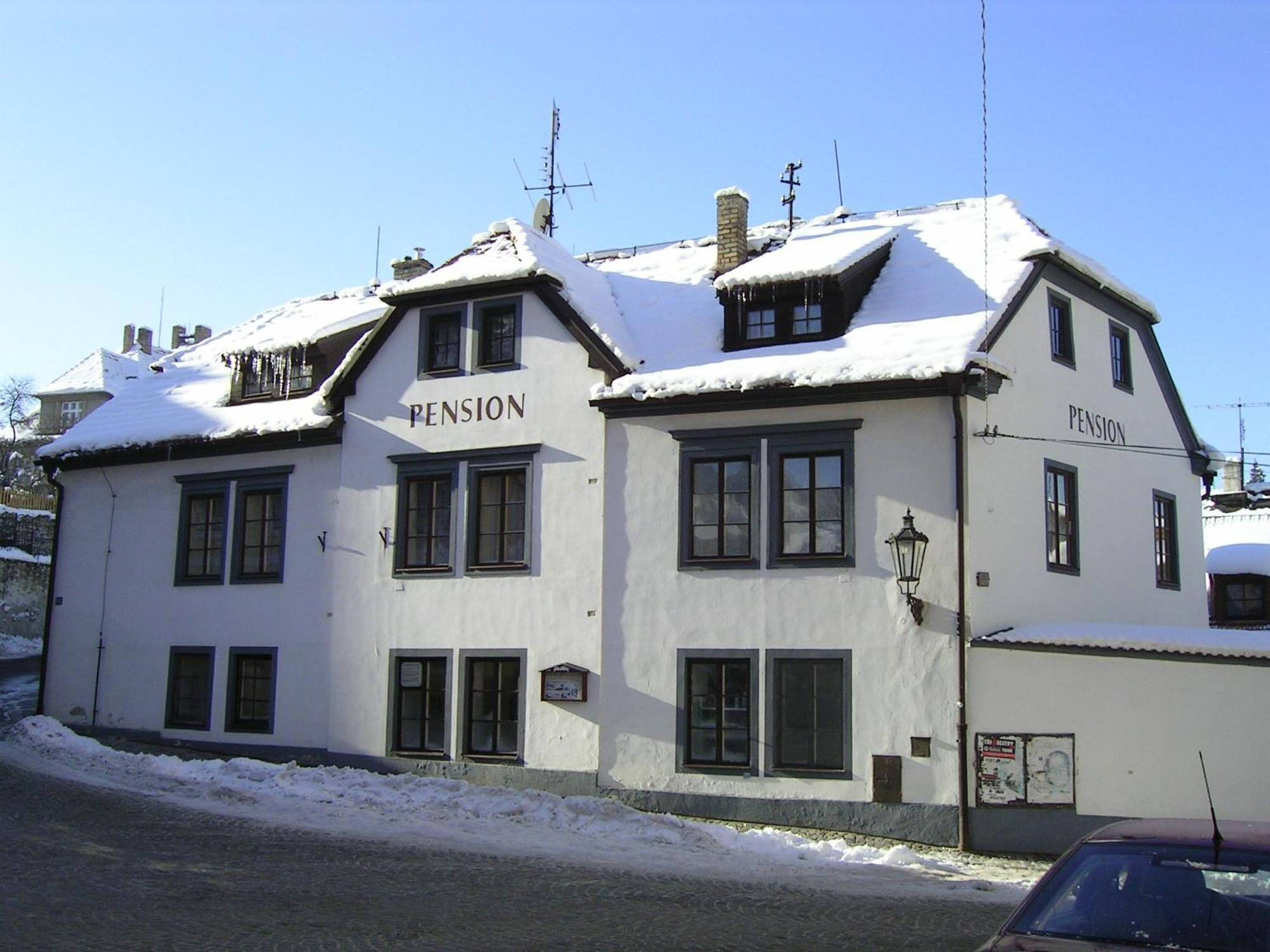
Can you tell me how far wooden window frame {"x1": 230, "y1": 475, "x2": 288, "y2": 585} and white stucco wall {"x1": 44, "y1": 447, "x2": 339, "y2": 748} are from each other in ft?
0.34

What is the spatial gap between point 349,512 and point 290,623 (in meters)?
2.17

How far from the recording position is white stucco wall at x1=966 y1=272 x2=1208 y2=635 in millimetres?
17500

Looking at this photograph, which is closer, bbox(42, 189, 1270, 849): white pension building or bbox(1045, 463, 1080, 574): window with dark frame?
bbox(42, 189, 1270, 849): white pension building

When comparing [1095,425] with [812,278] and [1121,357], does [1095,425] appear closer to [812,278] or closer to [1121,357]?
[1121,357]

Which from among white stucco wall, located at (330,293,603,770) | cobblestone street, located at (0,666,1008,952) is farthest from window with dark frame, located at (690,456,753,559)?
cobblestone street, located at (0,666,1008,952)

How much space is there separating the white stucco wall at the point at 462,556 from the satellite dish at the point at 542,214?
574cm

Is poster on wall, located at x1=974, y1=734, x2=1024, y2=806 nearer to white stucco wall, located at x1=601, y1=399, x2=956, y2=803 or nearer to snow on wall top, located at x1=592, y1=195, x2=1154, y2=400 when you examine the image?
white stucco wall, located at x1=601, y1=399, x2=956, y2=803

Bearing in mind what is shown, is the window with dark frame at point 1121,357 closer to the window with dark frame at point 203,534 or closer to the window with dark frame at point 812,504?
the window with dark frame at point 812,504

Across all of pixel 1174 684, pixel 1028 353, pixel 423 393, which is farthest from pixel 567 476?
pixel 1174 684

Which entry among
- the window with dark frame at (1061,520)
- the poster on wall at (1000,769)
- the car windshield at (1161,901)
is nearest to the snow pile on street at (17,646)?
the window with dark frame at (1061,520)

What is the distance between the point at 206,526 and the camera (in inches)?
930

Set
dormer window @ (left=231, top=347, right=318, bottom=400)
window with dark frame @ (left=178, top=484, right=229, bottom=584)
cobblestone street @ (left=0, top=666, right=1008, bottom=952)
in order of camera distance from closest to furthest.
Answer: cobblestone street @ (left=0, top=666, right=1008, bottom=952)
window with dark frame @ (left=178, top=484, right=229, bottom=584)
dormer window @ (left=231, top=347, right=318, bottom=400)

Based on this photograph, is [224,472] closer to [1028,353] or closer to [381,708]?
[381,708]

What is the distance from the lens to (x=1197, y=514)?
23.4m
